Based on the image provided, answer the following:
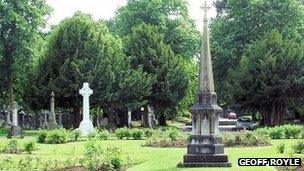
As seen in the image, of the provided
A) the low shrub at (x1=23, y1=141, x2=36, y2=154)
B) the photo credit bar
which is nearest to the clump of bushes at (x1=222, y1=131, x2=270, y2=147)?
the low shrub at (x1=23, y1=141, x2=36, y2=154)

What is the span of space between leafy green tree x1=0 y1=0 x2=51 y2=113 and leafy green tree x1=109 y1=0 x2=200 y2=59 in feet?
43.3

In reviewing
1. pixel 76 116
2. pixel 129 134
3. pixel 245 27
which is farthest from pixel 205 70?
pixel 245 27

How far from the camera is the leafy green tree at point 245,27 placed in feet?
206

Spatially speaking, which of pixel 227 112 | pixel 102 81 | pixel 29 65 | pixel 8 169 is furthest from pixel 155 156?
pixel 227 112

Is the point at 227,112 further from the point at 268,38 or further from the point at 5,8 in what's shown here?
the point at 5,8

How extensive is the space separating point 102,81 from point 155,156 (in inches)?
1105

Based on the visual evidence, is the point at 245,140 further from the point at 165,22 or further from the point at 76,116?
the point at 165,22

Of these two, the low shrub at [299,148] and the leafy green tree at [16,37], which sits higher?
the leafy green tree at [16,37]

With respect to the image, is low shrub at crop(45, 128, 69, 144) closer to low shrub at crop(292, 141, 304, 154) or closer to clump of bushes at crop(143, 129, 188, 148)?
clump of bushes at crop(143, 129, 188, 148)

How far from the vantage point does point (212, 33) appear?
66938 millimetres

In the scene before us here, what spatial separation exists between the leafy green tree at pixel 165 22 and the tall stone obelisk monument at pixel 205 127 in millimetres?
44540

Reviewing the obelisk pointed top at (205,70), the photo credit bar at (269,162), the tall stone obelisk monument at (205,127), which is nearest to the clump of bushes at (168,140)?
the tall stone obelisk monument at (205,127)

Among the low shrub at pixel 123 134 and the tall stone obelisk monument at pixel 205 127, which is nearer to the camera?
the tall stone obelisk monument at pixel 205 127

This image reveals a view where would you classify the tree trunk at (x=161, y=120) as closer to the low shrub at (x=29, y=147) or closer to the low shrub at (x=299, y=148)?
the low shrub at (x=29, y=147)
